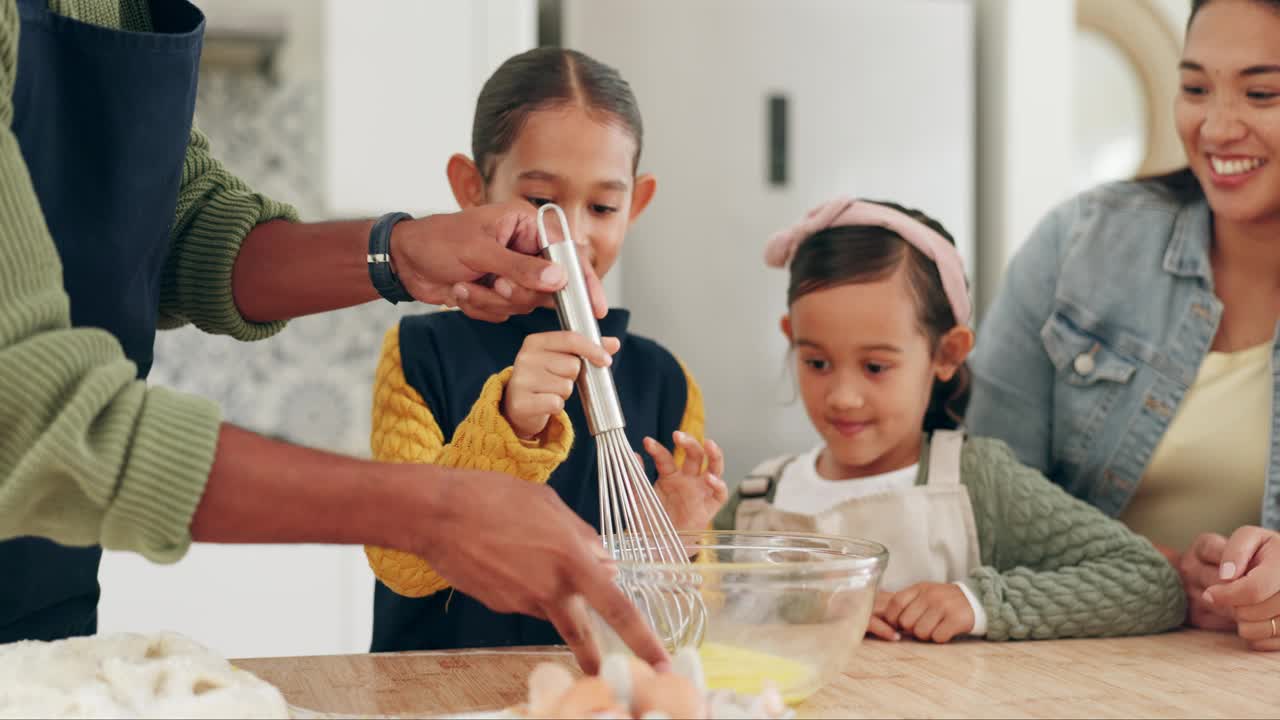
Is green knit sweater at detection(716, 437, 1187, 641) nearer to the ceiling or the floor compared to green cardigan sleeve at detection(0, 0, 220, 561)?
nearer to the floor

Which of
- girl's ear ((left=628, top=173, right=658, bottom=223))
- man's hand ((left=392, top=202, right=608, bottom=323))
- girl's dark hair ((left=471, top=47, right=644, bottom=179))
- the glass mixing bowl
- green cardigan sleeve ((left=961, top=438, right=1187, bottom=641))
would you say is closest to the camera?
the glass mixing bowl

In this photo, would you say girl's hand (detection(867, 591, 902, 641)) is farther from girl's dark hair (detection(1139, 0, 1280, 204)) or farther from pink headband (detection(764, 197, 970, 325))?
girl's dark hair (detection(1139, 0, 1280, 204))

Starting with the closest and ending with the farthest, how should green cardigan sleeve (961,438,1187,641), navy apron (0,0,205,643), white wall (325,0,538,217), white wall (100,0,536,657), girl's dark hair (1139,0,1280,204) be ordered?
navy apron (0,0,205,643) → green cardigan sleeve (961,438,1187,641) → girl's dark hair (1139,0,1280,204) → white wall (100,0,536,657) → white wall (325,0,538,217)

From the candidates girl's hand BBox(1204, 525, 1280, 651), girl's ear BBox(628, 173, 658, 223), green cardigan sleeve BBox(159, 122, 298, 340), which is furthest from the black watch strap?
girl's hand BBox(1204, 525, 1280, 651)

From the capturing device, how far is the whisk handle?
813 mm

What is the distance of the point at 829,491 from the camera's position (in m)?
1.35

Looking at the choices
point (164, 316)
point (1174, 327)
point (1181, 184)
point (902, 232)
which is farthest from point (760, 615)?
point (1181, 184)

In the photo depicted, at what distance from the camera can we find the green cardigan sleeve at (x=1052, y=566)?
41.3 inches

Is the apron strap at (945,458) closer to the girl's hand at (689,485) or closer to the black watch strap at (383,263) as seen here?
the girl's hand at (689,485)

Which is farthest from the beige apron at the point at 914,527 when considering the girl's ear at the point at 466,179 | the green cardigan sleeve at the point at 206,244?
the green cardigan sleeve at the point at 206,244

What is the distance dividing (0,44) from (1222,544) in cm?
106

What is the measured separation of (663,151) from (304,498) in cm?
175

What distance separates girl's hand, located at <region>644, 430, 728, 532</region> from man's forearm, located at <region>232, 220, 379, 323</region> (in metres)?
0.29

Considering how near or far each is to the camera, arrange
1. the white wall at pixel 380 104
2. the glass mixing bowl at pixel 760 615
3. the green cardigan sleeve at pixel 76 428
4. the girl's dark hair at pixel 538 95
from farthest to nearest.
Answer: the white wall at pixel 380 104, the girl's dark hair at pixel 538 95, the glass mixing bowl at pixel 760 615, the green cardigan sleeve at pixel 76 428
